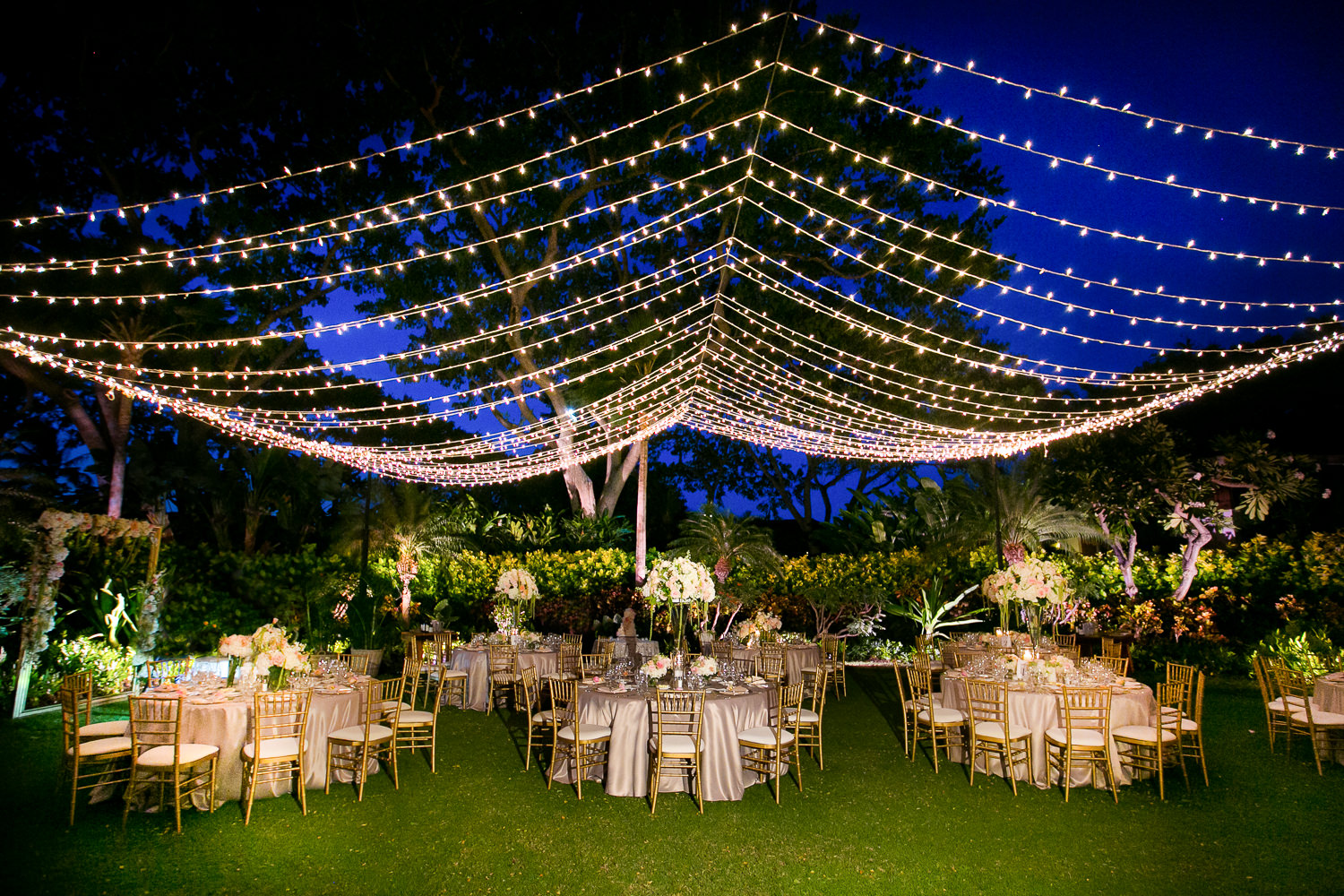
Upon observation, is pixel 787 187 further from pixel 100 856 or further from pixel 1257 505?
pixel 100 856

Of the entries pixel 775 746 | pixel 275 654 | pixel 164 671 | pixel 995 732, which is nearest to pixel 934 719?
pixel 995 732

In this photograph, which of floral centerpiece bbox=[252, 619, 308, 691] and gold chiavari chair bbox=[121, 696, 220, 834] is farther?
floral centerpiece bbox=[252, 619, 308, 691]

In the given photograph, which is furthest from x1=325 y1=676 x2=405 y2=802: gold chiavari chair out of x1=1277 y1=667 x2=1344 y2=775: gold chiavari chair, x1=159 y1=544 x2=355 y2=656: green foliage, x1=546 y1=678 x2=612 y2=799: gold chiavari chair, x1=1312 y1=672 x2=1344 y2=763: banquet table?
x1=1312 y1=672 x2=1344 y2=763: banquet table

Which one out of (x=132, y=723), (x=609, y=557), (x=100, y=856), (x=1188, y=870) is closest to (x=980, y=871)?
(x=1188, y=870)

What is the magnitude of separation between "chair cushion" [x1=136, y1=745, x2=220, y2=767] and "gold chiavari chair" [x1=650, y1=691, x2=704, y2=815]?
110 inches

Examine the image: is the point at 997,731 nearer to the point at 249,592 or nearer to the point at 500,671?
the point at 500,671

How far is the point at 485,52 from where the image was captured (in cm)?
1138

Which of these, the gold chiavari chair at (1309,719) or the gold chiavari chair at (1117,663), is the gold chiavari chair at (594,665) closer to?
the gold chiavari chair at (1117,663)

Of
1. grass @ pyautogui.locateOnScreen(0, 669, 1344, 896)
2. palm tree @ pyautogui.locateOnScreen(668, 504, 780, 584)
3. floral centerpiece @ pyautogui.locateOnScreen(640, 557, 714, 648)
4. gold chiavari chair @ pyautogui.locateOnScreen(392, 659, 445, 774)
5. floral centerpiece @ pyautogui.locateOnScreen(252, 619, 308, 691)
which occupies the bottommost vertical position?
grass @ pyautogui.locateOnScreen(0, 669, 1344, 896)

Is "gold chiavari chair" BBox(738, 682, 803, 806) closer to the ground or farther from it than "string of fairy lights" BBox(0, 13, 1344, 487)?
closer to the ground

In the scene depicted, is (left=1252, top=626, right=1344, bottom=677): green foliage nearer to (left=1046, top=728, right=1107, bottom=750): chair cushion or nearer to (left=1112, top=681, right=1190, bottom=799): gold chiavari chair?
(left=1112, top=681, right=1190, bottom=799): gold chiavari chair

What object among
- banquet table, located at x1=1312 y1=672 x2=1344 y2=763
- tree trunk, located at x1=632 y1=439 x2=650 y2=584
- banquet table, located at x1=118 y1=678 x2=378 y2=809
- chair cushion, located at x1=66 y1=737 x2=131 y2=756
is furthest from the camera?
tree trunk, located at x1=632 y1=439 x2=650 y2=584

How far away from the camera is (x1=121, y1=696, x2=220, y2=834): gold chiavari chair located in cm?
455

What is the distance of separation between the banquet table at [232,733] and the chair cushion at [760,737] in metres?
2.96
